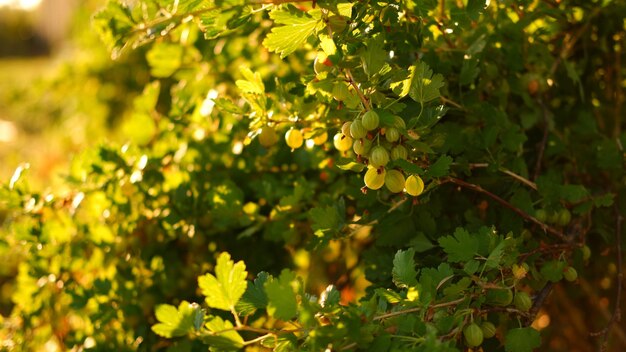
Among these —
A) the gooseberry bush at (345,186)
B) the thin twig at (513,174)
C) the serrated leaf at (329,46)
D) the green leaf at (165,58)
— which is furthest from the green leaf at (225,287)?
the green leaf at (165,58)

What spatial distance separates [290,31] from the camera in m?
0.75

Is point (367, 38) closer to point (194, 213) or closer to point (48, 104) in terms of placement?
point (194, 213)

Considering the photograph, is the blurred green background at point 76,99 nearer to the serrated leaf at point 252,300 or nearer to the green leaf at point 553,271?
the serrated leaf at point 252,300

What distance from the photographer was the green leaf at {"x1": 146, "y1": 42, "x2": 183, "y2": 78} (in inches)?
51.1

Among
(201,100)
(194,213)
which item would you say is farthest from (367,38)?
(201,100)

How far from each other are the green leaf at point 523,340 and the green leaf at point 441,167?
21 centimetres

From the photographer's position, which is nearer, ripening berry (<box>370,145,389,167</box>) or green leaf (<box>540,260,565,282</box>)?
ripening berry (<box>370,145,389,167</box>)

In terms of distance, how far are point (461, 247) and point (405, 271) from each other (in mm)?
80

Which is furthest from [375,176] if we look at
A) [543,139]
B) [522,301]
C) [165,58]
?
[165,58]

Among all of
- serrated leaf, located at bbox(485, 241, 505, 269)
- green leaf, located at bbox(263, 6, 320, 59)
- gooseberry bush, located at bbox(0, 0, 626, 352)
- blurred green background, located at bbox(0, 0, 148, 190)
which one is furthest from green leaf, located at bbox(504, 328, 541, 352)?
blurred green background, located at bbox(0, 0, 148, 190)

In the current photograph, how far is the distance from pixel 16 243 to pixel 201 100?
0.46m

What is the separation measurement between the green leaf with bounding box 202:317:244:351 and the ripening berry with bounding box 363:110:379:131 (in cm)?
26

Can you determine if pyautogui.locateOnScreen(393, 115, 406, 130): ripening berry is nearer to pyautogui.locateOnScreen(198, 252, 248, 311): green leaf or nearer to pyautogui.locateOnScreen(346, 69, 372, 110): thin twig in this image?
pyautogui.locateOnScreen(346, 69, 372, 110): thin twig

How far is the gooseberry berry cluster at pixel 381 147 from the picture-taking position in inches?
28.0
